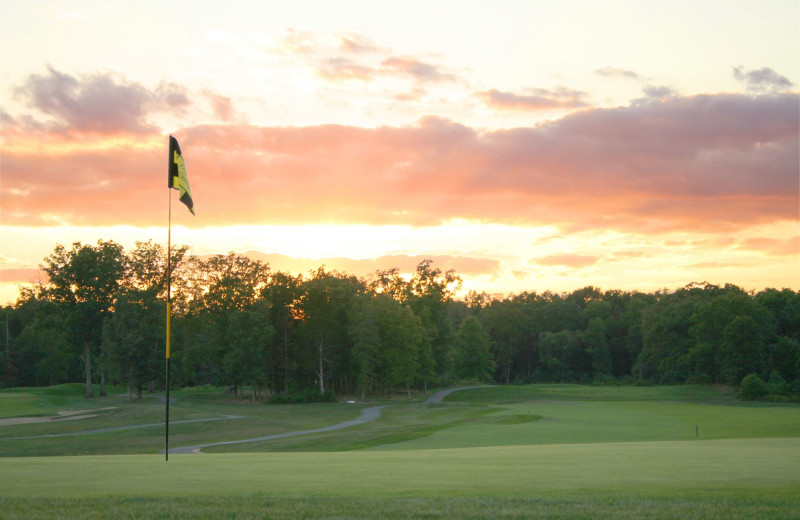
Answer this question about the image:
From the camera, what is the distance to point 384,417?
59.7 m

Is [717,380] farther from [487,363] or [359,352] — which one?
[359,352]

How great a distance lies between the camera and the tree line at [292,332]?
241 ft

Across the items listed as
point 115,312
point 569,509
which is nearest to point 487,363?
point 115,312

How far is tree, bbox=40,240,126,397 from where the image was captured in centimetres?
7262

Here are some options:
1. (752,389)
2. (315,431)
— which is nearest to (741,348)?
(752,389)

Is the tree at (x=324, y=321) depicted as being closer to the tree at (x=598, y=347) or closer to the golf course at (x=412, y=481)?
the golf course at (x=412, y=481)

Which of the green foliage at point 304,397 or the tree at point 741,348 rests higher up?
the tree at point 741,348

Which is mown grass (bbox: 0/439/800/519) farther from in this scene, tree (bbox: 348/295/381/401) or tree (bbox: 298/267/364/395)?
tree (bbox: 298/267/364/395)

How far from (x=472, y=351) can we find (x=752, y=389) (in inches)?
1700

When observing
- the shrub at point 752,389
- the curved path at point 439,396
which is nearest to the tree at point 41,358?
the curved path at point 439,396

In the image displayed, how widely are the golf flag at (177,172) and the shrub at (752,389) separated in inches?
2779

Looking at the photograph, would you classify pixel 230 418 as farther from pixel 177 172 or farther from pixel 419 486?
pixel 419 486

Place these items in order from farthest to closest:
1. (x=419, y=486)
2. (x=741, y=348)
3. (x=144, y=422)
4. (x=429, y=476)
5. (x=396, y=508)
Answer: (x=741, y=348) < (x=144, y=422) < (x=429, y=476) < (x=419, y=486) < (x=396, y=508)

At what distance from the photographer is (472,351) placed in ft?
357
